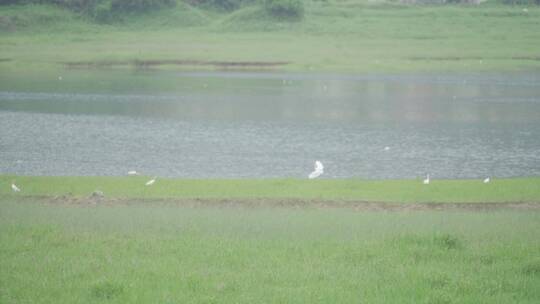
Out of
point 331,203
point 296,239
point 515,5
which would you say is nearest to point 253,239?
point 296,239

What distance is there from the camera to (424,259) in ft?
37.1

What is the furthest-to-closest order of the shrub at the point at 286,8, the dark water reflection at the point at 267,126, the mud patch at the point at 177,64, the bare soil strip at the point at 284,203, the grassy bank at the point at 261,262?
the shrub at the point at 286,8
the mud patch at the point at 177,64
the dark water reflection at the point at 267,126
the bare soil strip at the point at 284,203
the grassy bank at the point at 261,262

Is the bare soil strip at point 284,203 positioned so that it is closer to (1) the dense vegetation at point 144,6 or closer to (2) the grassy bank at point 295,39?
(2) the grassy bank at point 295,39

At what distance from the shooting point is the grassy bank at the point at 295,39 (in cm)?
7938

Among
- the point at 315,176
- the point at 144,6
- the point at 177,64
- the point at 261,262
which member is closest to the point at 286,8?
the point at 144,6

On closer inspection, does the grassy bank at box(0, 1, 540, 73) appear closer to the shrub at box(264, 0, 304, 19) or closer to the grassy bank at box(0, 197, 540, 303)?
the shrub at box(264, 0, 304, 19)

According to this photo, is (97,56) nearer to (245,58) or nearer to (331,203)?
(245,58)

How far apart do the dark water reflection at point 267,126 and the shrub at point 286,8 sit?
29.6 meters

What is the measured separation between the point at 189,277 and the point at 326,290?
1.80 metres

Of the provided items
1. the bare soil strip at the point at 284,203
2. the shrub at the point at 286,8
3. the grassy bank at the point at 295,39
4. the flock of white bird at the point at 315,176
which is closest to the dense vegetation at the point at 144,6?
the shrub at the point at 286,8

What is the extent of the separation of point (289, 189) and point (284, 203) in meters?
2.67

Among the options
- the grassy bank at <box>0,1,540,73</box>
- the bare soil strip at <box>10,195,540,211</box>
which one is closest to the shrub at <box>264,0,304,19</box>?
the grassy bank at <box>0,1,540,73</box>

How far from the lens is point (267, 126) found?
41.6 meters

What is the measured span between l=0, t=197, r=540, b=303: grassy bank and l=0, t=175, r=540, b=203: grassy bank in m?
6.24
